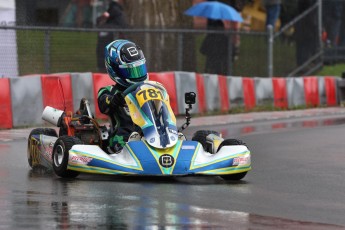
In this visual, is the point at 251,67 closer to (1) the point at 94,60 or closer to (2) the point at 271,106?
(2) the point at 271,106

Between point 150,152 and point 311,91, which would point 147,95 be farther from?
point 311,91

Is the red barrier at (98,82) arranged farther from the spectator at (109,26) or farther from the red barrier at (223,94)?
the red barrier at (223,94)

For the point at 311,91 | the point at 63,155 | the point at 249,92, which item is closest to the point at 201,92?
the point at 249,92

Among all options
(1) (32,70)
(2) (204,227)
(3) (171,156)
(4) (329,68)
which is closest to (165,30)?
(1) (32,70)

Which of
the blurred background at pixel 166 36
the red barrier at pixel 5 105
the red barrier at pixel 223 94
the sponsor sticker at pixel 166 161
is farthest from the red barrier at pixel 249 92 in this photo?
the sponsor sticker at pixel 166 161

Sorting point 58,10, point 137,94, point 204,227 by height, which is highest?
point 58,10

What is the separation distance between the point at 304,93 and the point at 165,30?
3.68 metres

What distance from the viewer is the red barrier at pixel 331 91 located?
2373 cm

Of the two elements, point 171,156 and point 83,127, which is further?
point 83,127

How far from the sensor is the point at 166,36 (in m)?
21.1

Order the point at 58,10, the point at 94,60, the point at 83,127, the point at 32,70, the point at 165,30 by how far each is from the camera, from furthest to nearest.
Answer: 1. the point at 58,10
2. the point at 165,30
3. the point at 94,60
4. the point at 32,70
5. the point at 83,127

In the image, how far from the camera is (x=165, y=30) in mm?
20781

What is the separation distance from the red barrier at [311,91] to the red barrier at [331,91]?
33 cm

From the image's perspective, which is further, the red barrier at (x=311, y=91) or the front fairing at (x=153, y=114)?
the red barrier at (x=311, y=91)
